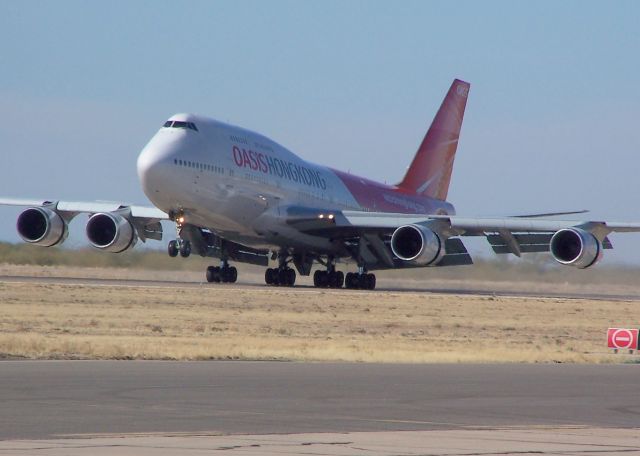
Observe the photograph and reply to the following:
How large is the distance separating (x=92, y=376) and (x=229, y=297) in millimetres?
21361

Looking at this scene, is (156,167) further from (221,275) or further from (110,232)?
(110,232)

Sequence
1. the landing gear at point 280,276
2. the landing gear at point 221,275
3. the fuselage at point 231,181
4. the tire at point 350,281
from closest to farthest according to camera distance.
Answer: the fuselage at point 231,181 → the landing gear at point 221,275 → the tire at point 350,281 → the landing gear at point 280,276

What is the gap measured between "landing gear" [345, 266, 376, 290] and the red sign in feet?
73.2

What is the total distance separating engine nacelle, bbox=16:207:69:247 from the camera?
151 feet

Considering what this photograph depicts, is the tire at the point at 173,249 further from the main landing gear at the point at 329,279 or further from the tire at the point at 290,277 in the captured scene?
the main landing gear at the point at 329,279

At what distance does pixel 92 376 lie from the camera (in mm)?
15484

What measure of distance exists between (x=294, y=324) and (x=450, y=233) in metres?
17.7

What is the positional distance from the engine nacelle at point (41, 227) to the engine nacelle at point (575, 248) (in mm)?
16899

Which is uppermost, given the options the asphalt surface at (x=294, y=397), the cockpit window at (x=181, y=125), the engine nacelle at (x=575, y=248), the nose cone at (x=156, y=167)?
the cockpit window at (x=181, y=125)

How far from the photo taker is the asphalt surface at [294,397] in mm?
11555

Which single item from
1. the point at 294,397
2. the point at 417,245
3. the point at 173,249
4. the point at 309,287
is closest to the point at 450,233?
the point at 417,245

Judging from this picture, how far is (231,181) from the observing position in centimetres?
Result: 4172

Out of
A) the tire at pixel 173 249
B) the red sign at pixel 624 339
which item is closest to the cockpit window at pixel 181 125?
the tire at pixel 173 249

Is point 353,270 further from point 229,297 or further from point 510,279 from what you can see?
point 229,297
